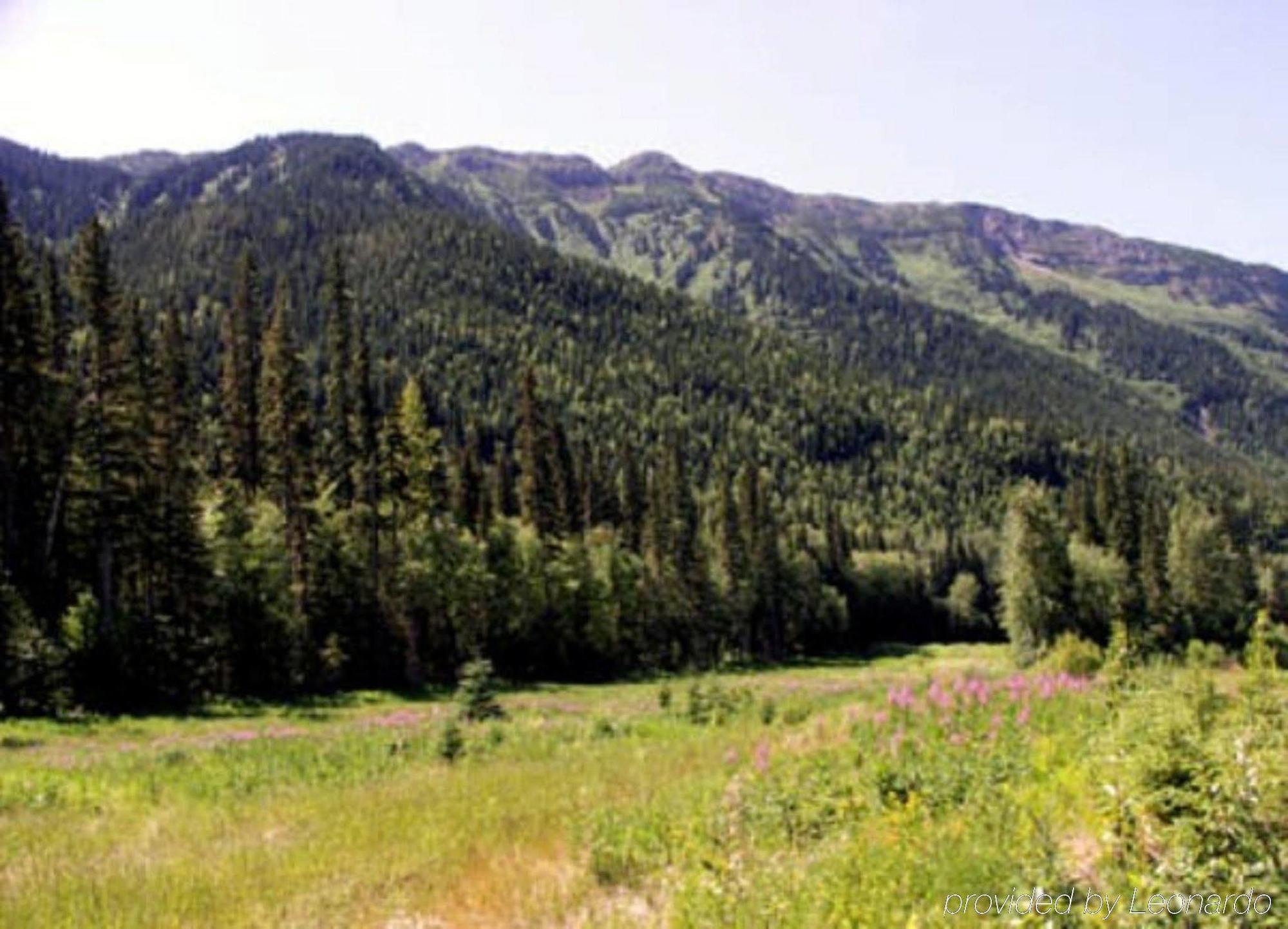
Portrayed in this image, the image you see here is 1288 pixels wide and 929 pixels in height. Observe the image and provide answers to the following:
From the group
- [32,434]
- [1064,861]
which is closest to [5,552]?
[32,434]

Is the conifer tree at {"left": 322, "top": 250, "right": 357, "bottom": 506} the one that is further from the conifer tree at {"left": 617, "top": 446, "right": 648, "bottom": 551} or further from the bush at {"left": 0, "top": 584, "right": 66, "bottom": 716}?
the conifer tree at {"left": 617, "top": 446, "right": 648, "bottom": 551}

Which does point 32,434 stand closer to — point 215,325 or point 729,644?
point 729,644

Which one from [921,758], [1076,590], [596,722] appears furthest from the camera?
[1076,590]

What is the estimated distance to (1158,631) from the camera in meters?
92.9

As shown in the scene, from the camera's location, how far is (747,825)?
33.8ft

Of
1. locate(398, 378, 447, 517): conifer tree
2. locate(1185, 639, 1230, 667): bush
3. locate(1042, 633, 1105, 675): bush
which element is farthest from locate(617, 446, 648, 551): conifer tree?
locate(1042, 633, 1105, 675): bush

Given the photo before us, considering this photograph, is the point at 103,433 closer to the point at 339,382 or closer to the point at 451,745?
the point at 339,382

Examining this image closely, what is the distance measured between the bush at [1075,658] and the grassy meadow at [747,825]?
6.20ft

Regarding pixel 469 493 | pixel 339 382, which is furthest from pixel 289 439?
pixel 469 493

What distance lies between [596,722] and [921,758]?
55.2 feet

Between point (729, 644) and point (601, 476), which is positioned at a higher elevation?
point (601, 476)

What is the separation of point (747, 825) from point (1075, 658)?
11822 millimetres

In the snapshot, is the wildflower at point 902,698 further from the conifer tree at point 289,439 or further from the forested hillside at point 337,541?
the conifer tree at point 289,439

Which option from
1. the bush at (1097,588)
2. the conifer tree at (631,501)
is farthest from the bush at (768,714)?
the conifer tree at (631,501)
